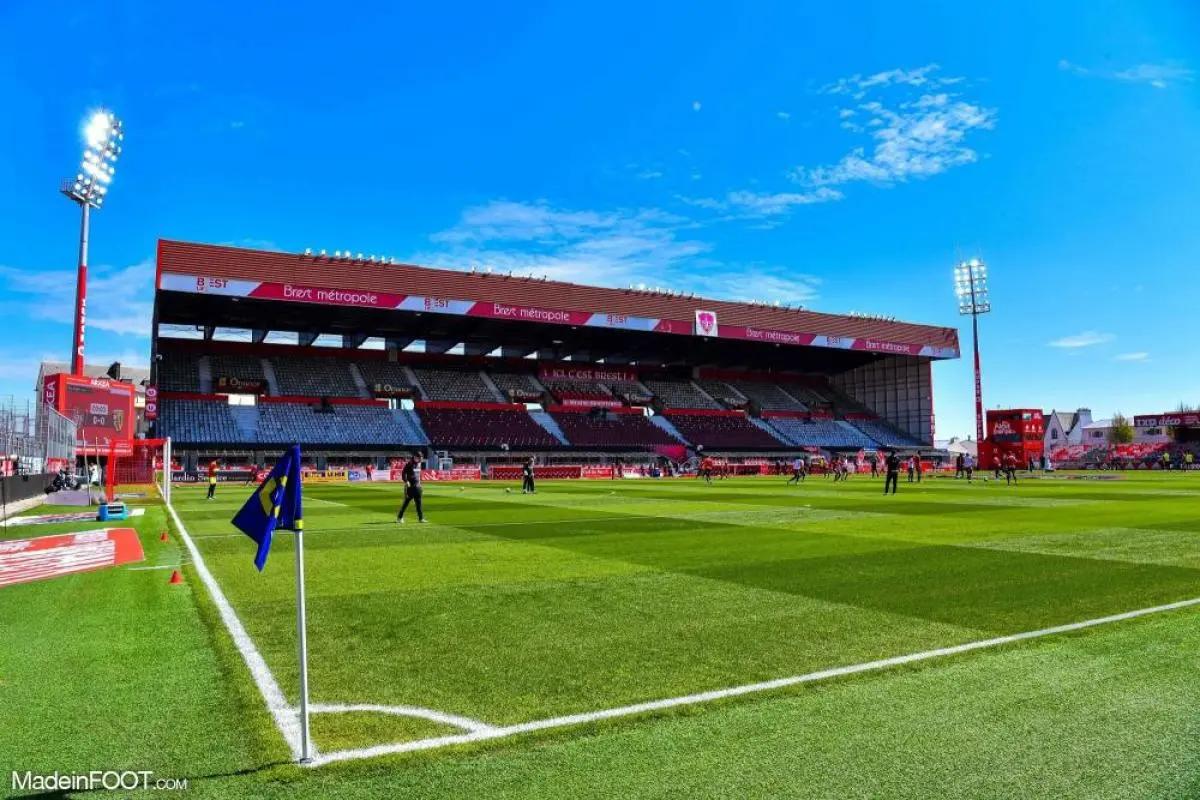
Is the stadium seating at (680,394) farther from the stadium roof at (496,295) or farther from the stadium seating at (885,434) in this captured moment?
the stadium seating at (885,434)

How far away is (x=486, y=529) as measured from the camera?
1719 cm

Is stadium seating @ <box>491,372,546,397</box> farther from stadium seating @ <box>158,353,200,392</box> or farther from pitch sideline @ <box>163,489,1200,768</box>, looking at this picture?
pitch sideline @ <box>163,489,1200,768</box>

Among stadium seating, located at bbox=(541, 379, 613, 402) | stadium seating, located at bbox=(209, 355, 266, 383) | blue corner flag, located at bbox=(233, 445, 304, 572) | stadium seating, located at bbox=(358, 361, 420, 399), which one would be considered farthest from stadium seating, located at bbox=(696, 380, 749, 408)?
blue corner flag, located at bbox=(233, 445, 304, 572)

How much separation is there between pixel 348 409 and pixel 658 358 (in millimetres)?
32267

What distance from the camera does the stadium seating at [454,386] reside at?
6397 cm

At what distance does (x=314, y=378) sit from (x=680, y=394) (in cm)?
3441

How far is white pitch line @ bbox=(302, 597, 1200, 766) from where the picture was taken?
436 cm

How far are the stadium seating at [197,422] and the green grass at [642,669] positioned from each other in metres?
42.3

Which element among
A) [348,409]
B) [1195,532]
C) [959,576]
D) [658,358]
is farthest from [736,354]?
[959,576]

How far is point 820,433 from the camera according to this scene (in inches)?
2948

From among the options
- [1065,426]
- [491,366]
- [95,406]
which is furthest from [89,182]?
[1065,426]

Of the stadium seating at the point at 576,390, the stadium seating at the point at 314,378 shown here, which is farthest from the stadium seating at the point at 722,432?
the stadium seating at the point at 314,378

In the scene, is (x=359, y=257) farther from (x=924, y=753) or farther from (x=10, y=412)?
(x=924, y=753)
